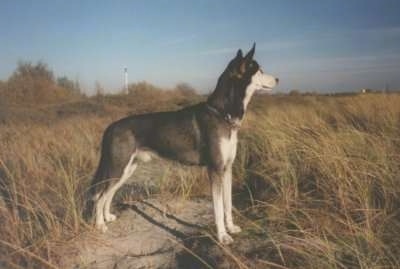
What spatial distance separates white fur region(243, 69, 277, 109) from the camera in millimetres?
4824

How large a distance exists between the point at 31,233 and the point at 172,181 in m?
2.44

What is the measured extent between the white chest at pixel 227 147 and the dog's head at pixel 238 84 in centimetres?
23

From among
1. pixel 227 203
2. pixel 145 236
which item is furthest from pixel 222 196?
pixel 145 236

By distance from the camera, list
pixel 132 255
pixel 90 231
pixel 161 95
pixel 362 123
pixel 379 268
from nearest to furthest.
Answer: pixel 379 268, pixel 132 255, pixel 90 231, pixel 362 123, pixel 161 95

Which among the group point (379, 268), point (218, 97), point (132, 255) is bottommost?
point (132, 255)

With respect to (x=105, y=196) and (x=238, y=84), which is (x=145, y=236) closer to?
(x=105, y=196)

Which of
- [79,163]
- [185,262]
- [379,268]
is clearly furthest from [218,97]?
[79,163]

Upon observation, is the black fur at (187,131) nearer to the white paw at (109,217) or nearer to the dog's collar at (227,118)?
the dog's collar at (227,118)

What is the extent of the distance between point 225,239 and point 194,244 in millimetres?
322

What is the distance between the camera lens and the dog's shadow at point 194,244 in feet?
13.8

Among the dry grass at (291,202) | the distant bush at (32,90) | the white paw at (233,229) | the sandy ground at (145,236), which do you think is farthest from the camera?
the distant bush at (32,90)

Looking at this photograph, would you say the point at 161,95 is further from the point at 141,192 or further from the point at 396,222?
the point at 396,222

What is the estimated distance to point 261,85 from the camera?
4.91 metres

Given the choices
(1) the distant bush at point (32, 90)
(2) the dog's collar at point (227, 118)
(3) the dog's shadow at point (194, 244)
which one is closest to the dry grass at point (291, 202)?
(3) the dog's shadow at point (194, 244)
